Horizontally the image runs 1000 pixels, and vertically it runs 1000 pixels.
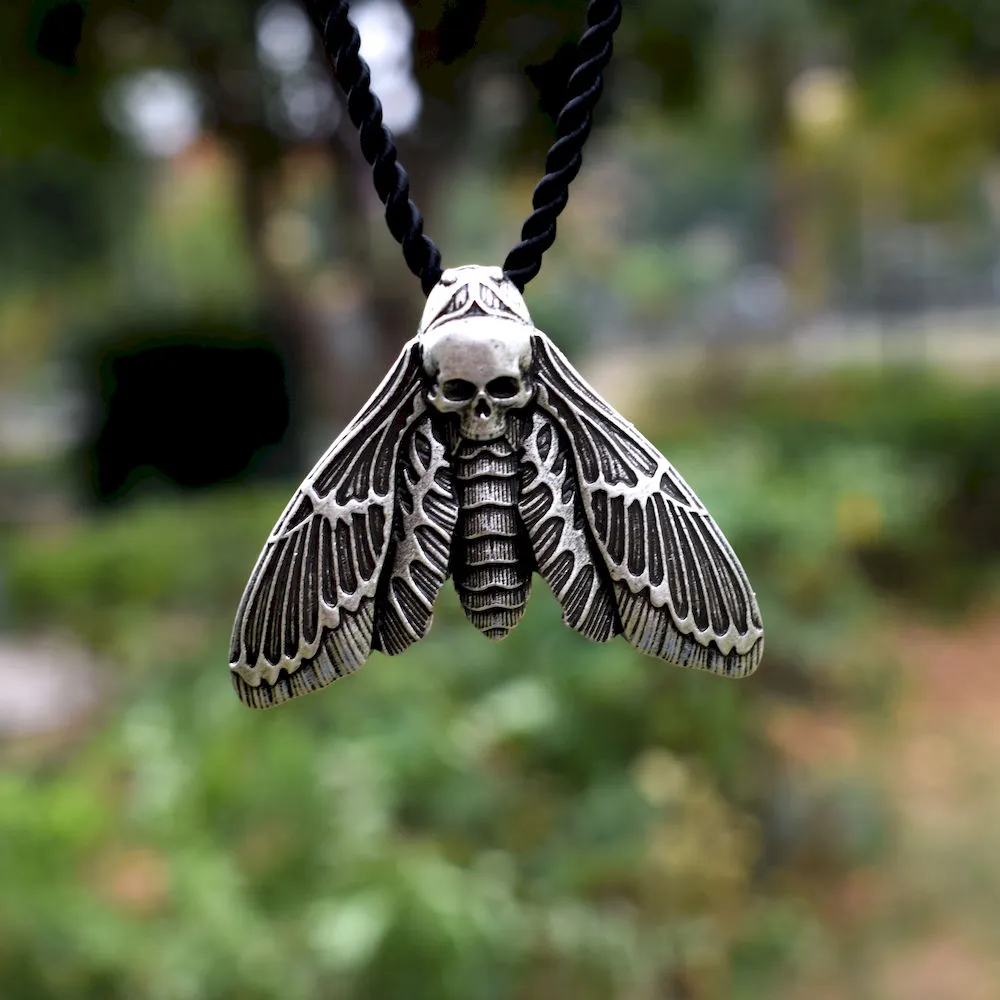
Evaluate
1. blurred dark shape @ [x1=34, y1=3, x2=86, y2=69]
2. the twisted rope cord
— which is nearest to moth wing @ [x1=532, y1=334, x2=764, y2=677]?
the twisted rope cord

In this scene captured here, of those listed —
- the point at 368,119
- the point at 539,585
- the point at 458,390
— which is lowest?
the point at 458,390

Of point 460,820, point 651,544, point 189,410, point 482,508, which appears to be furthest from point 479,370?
point 189,410

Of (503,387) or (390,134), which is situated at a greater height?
(390,134)

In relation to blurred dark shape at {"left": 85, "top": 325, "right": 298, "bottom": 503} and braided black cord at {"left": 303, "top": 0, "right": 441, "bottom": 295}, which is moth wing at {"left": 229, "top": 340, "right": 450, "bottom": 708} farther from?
blurred dark shape at {"left": 85, "top": 325, "right": 298, "bottom": 503}

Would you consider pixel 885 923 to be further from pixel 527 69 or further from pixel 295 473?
pixel 295 473

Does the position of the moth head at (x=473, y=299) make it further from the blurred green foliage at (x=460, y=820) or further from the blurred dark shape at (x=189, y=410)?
the blurred dark shape at (x=189, y=410)

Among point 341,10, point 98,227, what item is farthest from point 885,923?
point 98,227

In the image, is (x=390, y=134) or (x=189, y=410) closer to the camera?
(x=390, y=134)

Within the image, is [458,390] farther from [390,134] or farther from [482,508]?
[390,134]
